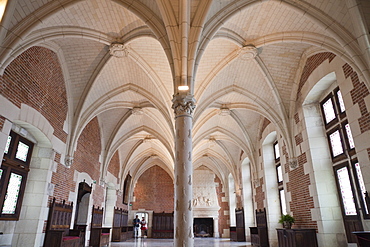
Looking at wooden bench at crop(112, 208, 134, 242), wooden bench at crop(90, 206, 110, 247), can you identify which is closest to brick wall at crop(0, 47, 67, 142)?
wooden bench at crop(90, 206, 110, 247)

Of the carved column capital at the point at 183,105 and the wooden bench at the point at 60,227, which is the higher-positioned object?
the carved column capital at the point at 183,105

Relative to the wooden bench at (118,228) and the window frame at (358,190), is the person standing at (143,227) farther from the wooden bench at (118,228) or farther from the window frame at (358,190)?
the window frame at (358,190)

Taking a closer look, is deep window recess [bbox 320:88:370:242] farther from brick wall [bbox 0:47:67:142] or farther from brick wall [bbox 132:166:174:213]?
brick wall [bbox 132:166:174:213]

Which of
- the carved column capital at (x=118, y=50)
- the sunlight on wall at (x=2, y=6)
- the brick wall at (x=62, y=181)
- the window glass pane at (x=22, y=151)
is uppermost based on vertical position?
the carved column capital at (x=118, y=50)

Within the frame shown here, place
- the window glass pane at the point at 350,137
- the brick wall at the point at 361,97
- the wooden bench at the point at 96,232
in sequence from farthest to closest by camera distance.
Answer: the wooden bench at the point at 96,232, the window glass pane at the point at 350,137, the brick wall at the point at 361,97

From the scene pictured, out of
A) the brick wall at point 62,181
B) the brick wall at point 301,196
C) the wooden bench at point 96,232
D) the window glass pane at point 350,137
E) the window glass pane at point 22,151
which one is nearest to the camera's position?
the window glass pane at point 350,137

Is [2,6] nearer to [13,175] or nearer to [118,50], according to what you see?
[118,50]

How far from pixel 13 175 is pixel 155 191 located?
1546 cm

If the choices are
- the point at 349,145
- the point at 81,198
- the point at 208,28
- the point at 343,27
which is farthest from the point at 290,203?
the point at 81,198

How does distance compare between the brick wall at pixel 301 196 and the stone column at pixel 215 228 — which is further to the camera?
the stone column at pixel 215 228

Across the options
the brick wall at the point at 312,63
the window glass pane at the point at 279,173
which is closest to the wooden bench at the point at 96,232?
the window glass pane at the point at 279,173

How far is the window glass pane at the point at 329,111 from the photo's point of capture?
7926 mm

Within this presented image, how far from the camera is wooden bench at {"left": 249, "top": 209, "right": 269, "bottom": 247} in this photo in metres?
11.4

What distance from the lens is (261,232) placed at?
11516 mm
